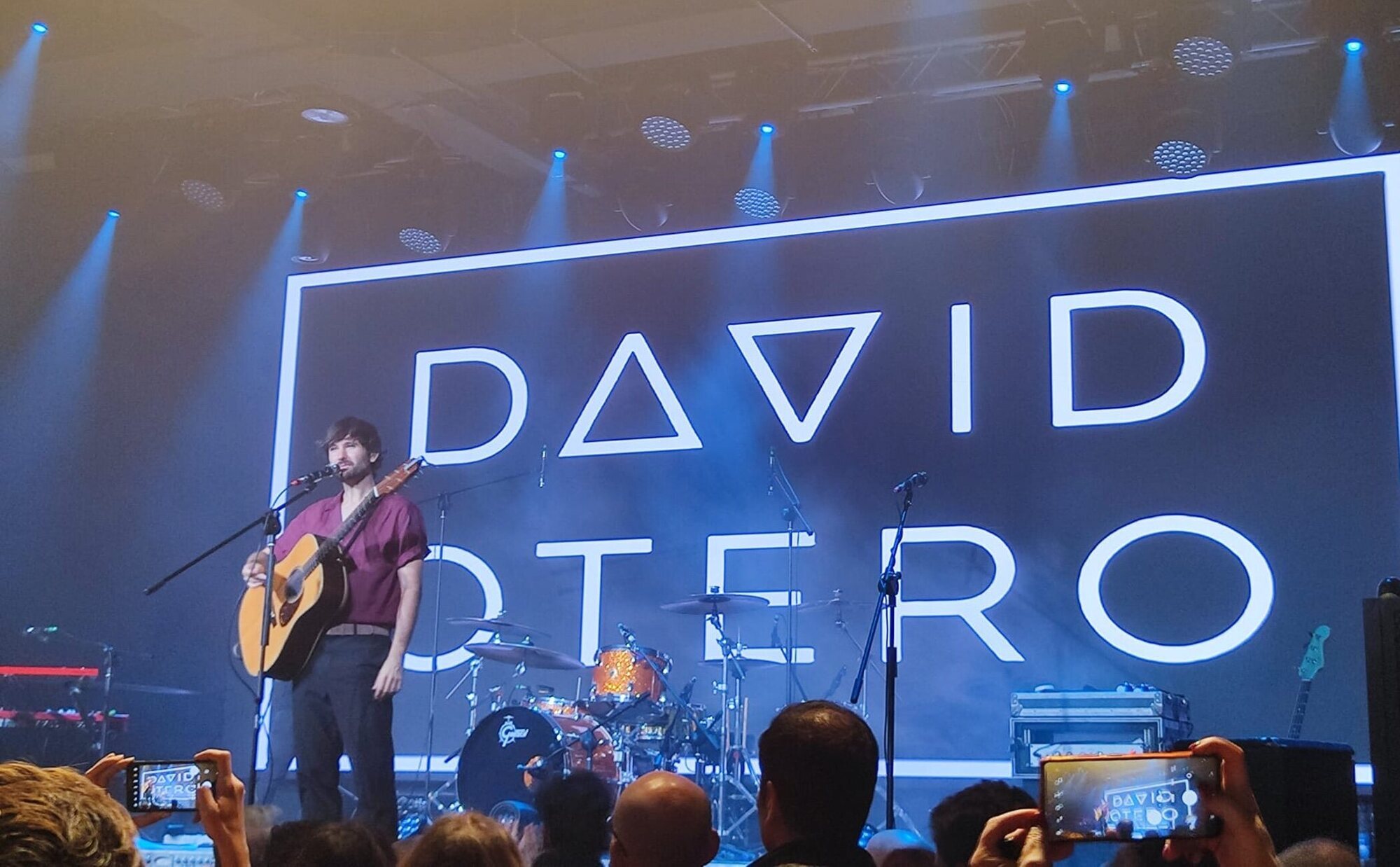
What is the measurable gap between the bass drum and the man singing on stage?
387mm

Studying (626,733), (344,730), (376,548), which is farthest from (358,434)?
(626,733)

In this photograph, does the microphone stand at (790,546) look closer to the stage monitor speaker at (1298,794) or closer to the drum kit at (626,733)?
the drum kit at (626,733)

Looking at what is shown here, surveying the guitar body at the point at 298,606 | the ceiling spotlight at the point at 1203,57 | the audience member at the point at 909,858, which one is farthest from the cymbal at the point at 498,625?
the audience member at the point at 909,858

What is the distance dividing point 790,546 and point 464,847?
4.88 metres

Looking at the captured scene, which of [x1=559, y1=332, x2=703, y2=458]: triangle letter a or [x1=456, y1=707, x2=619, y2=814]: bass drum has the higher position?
[x1=559, y1=332, x2=703, y2=458]: triangle letter a

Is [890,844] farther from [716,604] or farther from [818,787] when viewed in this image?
[716,604]

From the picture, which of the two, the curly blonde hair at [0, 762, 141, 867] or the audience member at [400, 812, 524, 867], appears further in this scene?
the audience member at [400, 812, 524, 867]

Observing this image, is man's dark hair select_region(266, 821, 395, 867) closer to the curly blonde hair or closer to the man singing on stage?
the curly blonde hair

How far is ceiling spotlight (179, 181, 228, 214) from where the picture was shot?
24.9 ft

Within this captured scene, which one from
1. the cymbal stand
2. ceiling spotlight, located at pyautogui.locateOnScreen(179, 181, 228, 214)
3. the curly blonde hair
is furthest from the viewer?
ceiling spotlight, located at pyautogui.locateOnScreen(179, 181, 228, 214)

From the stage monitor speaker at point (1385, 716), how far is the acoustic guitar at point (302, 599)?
4658mm

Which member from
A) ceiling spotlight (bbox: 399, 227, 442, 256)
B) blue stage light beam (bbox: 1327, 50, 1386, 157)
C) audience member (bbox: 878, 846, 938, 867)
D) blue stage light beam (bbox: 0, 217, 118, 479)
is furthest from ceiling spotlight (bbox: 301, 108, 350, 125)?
audience member (bbox: 878, 846, 938, 867)

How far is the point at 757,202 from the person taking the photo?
6.93 metres

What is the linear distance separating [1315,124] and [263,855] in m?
5.49
